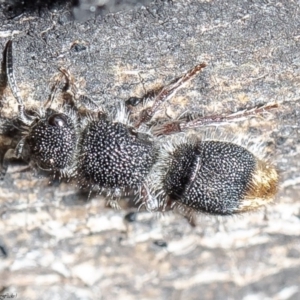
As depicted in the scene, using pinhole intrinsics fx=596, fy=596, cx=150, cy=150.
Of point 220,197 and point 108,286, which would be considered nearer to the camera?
point 220,197

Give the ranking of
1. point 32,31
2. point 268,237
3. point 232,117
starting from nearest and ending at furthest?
1. point 32,31
2. point 232,117
3. point 268,237

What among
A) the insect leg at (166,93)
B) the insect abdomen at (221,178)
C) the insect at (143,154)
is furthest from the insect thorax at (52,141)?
the insect abdomen at (221,178)

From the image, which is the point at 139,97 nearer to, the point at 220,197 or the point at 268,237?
the point at 220,197

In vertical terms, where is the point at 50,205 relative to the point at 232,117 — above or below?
below

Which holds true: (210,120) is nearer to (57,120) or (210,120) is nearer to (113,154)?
(113,154)

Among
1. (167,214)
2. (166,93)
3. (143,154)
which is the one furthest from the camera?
(167,214)

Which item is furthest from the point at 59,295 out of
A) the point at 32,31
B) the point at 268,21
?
the point at 268,21

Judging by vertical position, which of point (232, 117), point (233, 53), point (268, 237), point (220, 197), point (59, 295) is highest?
A: point (233, 53)

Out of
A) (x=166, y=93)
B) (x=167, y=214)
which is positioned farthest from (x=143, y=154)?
(x=167, y=214)

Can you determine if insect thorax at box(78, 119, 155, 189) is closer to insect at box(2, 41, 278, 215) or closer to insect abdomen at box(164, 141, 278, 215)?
insect at box(2, 41, 278, 215)
